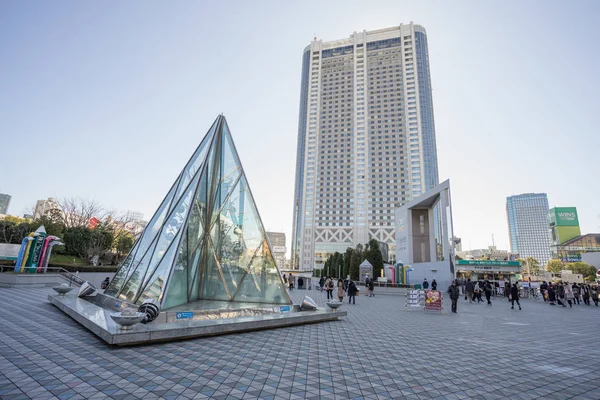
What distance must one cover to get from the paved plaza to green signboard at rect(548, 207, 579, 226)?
100782 millimetres

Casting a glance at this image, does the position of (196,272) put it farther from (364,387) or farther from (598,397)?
(598,397)

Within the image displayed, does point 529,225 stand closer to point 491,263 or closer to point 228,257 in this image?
point 491,263

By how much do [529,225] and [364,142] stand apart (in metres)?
151

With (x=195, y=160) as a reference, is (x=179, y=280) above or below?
below

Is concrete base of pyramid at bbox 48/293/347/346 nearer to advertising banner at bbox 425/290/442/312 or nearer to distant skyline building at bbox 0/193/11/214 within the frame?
advertising banner at bbox 425/290/442/312

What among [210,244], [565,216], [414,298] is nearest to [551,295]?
[414,298]

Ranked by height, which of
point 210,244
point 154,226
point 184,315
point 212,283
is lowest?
point 184,315

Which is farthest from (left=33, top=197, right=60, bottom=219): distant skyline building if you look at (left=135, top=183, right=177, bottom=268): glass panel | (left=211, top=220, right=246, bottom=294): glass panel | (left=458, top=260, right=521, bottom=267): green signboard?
(left=458, top=260, right=521, bottom=267): green signboard

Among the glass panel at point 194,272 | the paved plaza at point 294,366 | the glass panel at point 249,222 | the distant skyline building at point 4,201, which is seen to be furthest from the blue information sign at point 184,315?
the distant skyline building at point 4,201

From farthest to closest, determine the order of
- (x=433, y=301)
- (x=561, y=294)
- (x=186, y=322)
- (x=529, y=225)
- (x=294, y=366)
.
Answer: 1. (x=529, y=225)
2. (x=561, y=294)
3. (x=433, y=301)
4. (x=186, y=322)
5. (x=294, y=366)

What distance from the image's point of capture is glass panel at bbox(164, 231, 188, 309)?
905cm

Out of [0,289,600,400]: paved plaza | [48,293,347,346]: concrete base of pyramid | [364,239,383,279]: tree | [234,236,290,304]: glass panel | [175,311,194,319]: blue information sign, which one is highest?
A: [364,239,383,279]: tree

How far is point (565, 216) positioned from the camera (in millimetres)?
83812

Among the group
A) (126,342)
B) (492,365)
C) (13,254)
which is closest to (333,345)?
(492,365)
